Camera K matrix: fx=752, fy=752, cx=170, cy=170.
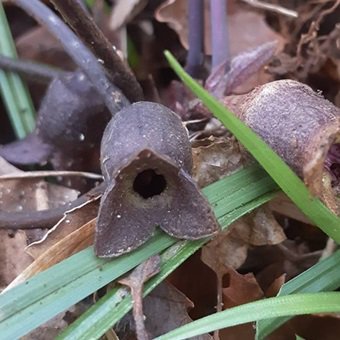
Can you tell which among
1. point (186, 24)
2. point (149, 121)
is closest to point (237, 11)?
point (186, 24)

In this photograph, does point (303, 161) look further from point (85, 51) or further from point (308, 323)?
point (85, 51)

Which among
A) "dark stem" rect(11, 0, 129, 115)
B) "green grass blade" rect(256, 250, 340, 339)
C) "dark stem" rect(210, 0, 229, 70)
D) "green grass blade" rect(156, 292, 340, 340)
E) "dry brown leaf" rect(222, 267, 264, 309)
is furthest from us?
"dark stem" rect(210, 0, 229, 70)

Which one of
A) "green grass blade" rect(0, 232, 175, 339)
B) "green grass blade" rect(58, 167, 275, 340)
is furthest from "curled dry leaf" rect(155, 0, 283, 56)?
"green grass blade" rect(0, 232, 175, 339)

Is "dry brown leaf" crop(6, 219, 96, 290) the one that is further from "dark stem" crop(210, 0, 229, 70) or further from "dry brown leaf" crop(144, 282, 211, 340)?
"dark stem" crop(210, 0, 229, 70)

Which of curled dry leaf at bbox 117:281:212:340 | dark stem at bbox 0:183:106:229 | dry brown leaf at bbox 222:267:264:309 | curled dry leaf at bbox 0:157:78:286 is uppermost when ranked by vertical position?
curled dry leaf at bbox 0:157:78:286

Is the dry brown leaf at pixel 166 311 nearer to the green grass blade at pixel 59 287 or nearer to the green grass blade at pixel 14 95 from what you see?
the green grass blade at pixel 59 287

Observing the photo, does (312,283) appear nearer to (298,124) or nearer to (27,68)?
(298,124)

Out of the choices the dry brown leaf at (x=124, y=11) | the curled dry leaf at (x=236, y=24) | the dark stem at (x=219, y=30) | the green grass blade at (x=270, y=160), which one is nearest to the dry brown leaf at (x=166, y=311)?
the green grass blade at (x=270, y=160)
